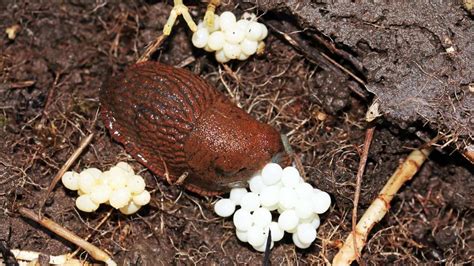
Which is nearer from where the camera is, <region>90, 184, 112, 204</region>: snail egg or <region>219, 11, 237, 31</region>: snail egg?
<region>90, 184, 112, 204</region>: snail egg

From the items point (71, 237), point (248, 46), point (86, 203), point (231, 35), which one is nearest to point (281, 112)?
point (248, 46)

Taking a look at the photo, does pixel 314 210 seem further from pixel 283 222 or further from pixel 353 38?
pixel 353 38

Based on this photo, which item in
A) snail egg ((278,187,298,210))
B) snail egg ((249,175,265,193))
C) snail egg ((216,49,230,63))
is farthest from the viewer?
snail egg ((216,49,230,63))

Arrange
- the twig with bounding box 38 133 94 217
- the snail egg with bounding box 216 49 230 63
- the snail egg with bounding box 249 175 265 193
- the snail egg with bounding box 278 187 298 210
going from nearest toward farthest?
the snail egg with bounding box 278 187 298 210 < the snail egg with bounding box 249 175 265 193 < the twig with bounding box 38 133 94 217 < the snail egg with bounding box 216 49 230 63

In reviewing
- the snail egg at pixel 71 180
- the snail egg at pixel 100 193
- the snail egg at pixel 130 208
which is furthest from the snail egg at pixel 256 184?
the snail egg at pixel 71 180

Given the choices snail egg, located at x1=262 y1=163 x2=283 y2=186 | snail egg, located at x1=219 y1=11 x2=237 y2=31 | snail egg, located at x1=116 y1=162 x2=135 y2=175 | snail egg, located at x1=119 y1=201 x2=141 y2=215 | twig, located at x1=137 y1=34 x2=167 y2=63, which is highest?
snail egg, located at x1=219 y1=11 x2=237 y2=31

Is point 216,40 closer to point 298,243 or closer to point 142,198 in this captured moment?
point 142,198

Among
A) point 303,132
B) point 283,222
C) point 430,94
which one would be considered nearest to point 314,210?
point 283,222

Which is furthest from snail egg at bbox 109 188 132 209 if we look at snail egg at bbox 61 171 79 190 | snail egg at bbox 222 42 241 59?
snail egg at bbox 222 42 241 59

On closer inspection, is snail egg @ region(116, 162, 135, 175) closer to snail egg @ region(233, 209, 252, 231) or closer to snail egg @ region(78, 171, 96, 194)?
snail egg @ region(78, 171, 96, 194)
